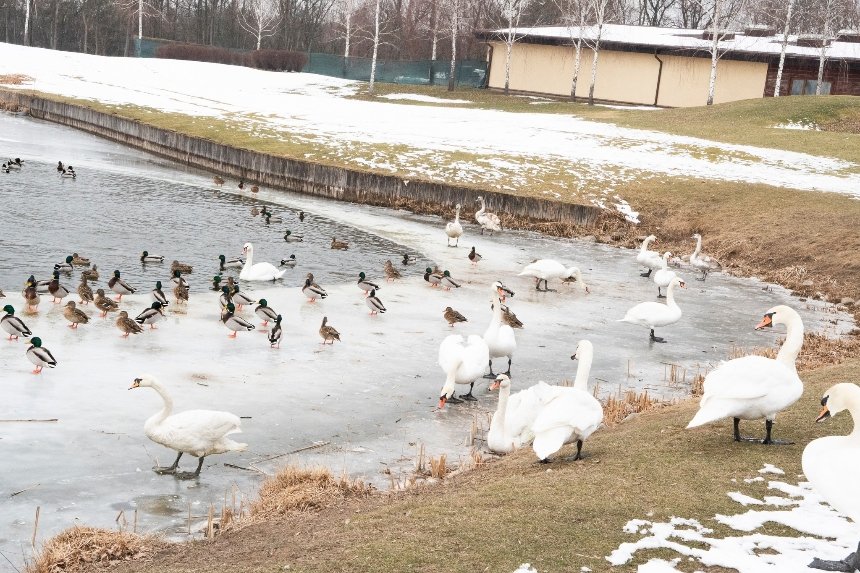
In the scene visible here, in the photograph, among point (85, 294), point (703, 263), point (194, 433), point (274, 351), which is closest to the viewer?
point (194, 433)

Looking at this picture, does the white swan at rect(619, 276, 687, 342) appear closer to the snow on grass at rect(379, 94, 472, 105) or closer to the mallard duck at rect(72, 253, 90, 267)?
the mallard duck at rect(72, 253, 90, 267)

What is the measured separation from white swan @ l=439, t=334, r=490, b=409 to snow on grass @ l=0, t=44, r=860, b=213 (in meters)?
21.3

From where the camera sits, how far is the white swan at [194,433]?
10727mm

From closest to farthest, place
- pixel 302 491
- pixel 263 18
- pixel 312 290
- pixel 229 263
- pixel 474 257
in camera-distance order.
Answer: pixel 302 491 < pixel 312 290 < pixel 229 263 < pixel 474 257 < pixel 263 18

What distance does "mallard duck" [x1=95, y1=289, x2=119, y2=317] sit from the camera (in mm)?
17380

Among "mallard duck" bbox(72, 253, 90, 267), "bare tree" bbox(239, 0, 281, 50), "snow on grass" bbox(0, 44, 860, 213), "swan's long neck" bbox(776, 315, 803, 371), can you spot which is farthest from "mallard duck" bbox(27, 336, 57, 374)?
"bare tree" bbox(239, 0, 281, 50)

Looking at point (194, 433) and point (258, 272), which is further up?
point (194, 433)

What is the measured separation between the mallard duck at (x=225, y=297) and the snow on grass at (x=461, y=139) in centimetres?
1805

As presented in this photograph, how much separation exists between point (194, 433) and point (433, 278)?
40.1 feet

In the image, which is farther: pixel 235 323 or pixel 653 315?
pixel 653 315

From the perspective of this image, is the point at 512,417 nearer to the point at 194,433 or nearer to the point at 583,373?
the point at 583,373

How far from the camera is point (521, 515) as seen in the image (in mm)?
8438

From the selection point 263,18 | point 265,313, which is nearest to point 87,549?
point 265,313

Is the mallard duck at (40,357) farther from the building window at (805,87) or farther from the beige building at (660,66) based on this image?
the building window at (805,87)
